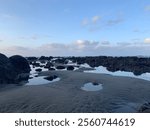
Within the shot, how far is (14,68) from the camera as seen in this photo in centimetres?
3469

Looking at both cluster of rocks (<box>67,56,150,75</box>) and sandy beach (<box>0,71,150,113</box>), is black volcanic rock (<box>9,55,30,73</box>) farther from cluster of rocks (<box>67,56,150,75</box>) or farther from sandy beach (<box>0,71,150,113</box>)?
sandy beach (<box>0,71,150,113</box>)

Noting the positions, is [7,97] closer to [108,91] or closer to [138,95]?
[108,91]

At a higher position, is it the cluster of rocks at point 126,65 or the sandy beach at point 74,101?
the cluster of rocks at point 126,65

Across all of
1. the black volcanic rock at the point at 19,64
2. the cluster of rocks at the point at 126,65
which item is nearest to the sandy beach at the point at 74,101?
the cluster of rocks at the point at 126,65

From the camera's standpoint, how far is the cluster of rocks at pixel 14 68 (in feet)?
92.7

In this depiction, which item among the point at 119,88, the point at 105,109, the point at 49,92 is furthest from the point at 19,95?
the point at 119,88

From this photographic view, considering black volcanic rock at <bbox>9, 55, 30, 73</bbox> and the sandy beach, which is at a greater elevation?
black volcanic rock at <bbox>9, 55, 30, 73</bbox>

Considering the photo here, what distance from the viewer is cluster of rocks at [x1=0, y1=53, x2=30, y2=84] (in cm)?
2825

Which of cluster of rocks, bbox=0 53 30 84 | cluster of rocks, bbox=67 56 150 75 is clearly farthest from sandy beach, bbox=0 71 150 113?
cluster of rocks, bbox=67 56 150 75

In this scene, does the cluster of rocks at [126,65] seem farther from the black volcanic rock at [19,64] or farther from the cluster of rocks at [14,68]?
the cluster of rocks at [14,68]

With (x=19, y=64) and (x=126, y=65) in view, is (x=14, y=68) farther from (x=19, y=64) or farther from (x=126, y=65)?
(x=126, y=65)

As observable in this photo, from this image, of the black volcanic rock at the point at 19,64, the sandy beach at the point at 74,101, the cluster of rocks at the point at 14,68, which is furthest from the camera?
the black volcanic rock at the point at 19,64

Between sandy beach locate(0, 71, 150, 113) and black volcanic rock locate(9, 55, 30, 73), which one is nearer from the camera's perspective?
sandy beach locate(0, 71, 150, 113)

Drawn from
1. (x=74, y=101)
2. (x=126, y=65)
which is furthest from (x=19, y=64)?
(x=126, y=65)
